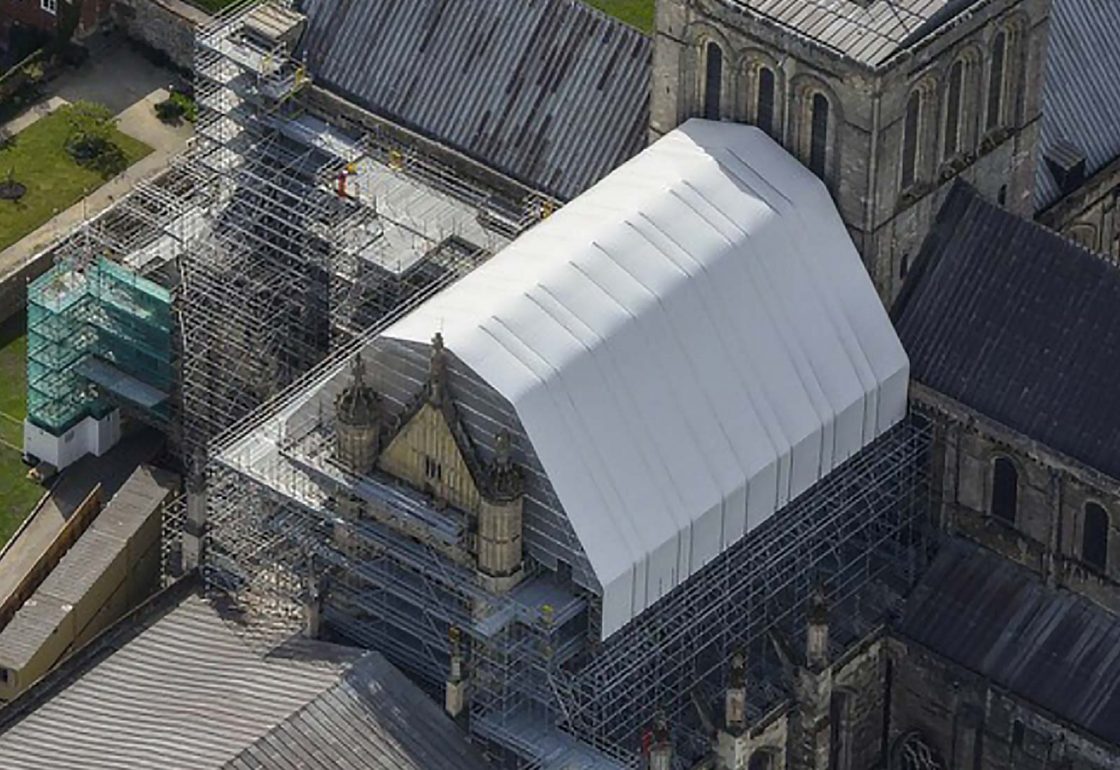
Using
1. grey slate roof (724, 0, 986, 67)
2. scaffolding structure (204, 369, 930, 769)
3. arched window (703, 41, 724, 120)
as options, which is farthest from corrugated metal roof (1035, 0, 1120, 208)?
scaffolding structure (204, 369, 930, 769)

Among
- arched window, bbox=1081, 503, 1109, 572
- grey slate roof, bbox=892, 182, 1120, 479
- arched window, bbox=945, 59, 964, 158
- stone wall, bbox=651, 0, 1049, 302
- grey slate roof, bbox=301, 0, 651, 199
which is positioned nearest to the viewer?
stone wall, bbox=651, 0, 1049, 302

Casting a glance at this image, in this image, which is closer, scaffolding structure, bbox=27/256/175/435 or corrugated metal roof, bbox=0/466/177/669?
corrugated metal roof, bbox=0/466/177/669

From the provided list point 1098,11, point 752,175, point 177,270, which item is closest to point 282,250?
point 177,270

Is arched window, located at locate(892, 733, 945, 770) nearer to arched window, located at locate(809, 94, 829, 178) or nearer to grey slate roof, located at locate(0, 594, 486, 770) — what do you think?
grey slate roof, located at locate(0, 594, 486, 770)

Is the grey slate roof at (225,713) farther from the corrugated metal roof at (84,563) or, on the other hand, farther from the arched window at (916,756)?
the arched window at (916,756)

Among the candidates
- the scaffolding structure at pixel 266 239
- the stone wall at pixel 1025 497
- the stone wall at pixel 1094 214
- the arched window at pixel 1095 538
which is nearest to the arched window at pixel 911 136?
the stone wall at pixel 1025 497
